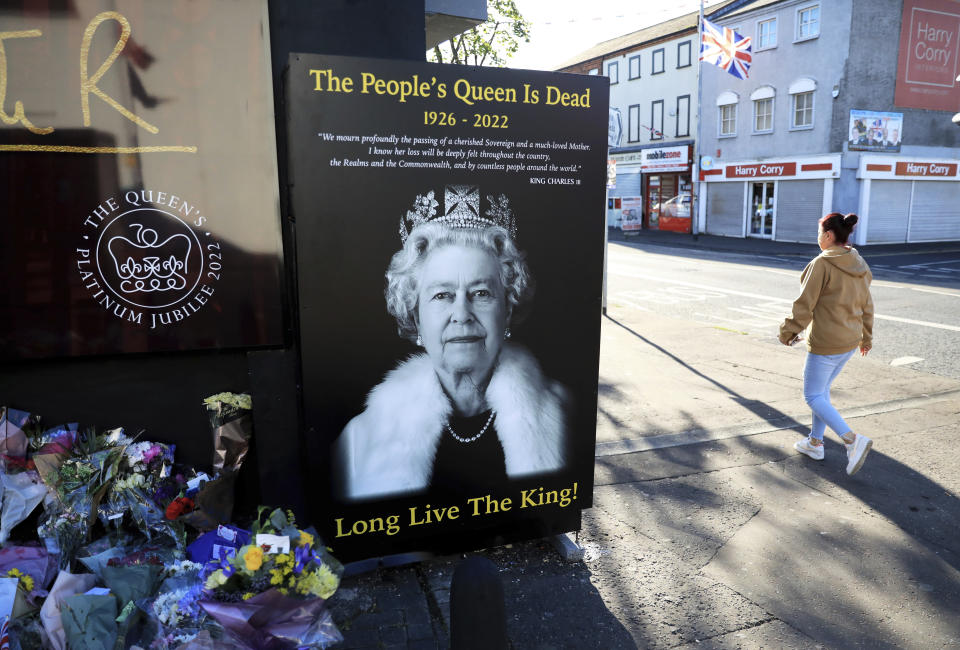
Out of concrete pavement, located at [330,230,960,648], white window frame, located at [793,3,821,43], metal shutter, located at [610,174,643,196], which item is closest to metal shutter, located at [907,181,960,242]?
white window frame, located at [793,3,821,43]

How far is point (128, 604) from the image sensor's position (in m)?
2.83

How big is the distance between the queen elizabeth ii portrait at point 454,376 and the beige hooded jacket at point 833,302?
8.11 ft

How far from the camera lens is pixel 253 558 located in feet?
9.22

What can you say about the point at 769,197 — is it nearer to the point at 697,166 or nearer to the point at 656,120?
the point at 697,166

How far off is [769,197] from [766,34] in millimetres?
6485

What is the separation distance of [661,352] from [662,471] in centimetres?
423

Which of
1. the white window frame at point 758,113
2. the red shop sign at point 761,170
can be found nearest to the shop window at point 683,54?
the white window frame at point 758,113

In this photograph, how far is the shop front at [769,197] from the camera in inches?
1019

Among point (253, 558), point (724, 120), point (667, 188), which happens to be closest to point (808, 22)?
point (724, 120)

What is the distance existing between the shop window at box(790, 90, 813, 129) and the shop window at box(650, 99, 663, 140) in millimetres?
9485

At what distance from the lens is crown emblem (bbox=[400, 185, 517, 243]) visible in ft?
11.0

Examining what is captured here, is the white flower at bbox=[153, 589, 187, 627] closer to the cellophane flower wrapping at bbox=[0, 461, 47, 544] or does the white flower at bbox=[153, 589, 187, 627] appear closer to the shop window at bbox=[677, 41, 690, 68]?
the cellophane flower wrapping at bbox=[0, 461, 47, 544]

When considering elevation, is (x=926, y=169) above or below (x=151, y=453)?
above

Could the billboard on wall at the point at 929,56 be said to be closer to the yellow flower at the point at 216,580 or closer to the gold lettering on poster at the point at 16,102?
the gold lettering on poster at the point at 16,102
